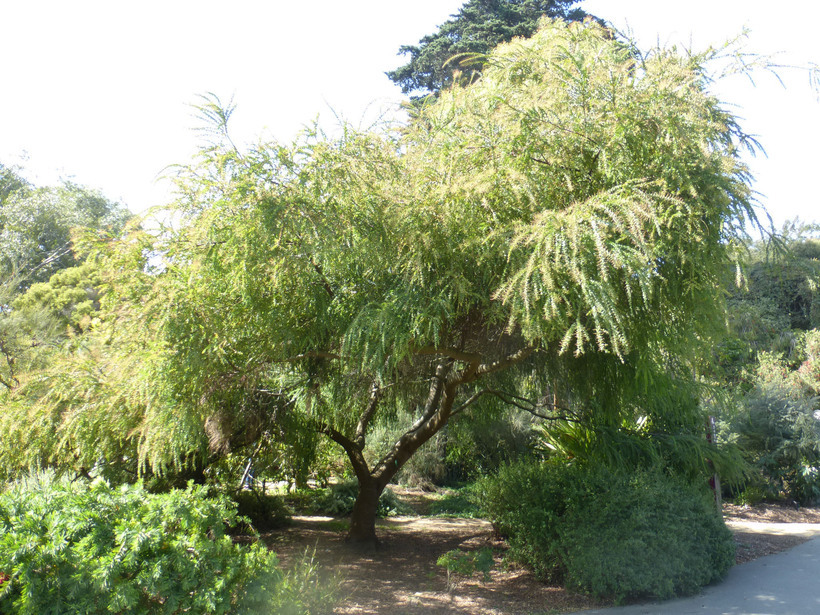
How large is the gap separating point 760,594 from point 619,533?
174 centimetres

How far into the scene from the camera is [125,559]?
4.31 metres

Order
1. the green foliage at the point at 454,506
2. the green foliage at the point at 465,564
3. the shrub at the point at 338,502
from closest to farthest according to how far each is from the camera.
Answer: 1. the green foliage at the point at 465,564
2. the shrub at the point at 338,502
3. the green foliage at the point at 454,506

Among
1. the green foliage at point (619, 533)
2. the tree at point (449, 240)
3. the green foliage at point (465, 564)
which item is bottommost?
the green foliage at point (465, 564)

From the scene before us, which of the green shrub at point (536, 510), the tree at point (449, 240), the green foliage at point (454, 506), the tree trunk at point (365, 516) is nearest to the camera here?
the tree at point (449, 240)

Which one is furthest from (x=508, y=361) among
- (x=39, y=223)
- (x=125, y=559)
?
(x=39, y=223)

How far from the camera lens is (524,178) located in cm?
563

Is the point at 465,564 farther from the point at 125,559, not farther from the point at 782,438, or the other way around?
the point at 782,438

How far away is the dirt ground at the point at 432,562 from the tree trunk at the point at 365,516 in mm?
204

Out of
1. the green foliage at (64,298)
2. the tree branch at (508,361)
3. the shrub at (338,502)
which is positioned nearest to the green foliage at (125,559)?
the tree branch at (508,361)

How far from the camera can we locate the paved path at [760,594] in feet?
20.5

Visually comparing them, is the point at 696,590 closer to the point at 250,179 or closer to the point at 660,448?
the point at 660,448

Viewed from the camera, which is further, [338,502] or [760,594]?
[338,502]

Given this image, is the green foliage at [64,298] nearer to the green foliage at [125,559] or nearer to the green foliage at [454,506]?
the green foliage at [454,506]

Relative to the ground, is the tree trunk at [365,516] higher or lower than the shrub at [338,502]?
higher
